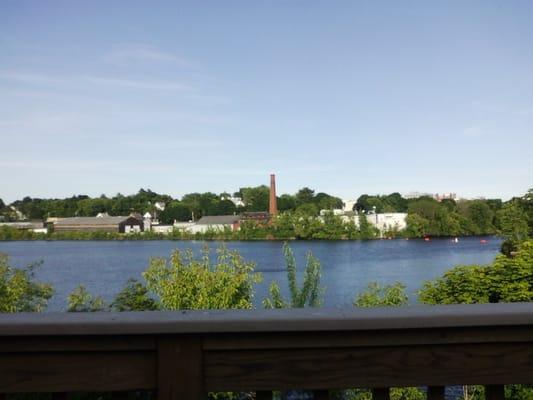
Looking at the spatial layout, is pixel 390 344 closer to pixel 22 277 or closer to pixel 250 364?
pixel 250 364

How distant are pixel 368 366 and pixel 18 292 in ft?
36.1

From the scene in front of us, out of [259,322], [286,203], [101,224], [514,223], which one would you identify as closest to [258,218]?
[286,203]

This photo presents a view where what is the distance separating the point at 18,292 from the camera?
36.5 ft

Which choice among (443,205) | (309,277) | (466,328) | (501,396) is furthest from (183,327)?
(443,205)

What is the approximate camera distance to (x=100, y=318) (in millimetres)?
1347

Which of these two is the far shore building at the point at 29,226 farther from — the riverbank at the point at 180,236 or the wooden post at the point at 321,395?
the wooden post at the point at 321,395

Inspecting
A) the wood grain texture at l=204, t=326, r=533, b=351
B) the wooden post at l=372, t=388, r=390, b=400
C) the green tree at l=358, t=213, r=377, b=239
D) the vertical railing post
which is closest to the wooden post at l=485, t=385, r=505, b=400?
the wood grain texture at l=204, t=326, r=533, b=351

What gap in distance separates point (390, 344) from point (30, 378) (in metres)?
0.85

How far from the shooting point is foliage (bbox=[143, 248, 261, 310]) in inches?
514

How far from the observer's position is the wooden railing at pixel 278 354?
1352 mm

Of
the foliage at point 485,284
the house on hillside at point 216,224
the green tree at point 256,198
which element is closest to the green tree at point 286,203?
the green tree at point 256,198

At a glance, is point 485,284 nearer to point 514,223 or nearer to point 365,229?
point 514,223

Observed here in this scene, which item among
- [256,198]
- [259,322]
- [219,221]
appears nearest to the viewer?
[259,322]

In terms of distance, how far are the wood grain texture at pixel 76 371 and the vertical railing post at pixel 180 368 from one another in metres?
0.03
